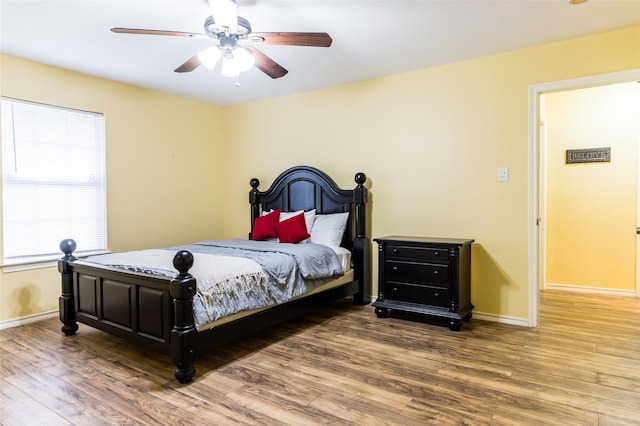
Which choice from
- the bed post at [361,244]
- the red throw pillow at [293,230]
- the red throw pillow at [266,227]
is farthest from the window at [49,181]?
the bed post at [361,244]

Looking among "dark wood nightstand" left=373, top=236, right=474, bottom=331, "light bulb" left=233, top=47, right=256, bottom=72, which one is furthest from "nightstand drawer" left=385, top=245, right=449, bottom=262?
"light bulb" left=233, top=47, right=256, bottom=72

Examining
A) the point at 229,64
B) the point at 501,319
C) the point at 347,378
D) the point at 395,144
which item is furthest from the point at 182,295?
the point at 501,319

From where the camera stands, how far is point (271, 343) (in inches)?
→ 119

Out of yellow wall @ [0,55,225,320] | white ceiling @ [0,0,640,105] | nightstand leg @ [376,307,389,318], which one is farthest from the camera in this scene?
nightstand leg @ [376,307,389,318]

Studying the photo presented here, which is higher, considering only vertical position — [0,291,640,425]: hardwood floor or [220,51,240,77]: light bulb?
[220,51,240,77]: light bulb

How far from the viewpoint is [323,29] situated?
2.89m

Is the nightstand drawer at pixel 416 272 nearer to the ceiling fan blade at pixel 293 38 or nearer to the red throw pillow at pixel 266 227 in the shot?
the red throw pillow at pixel 266 227

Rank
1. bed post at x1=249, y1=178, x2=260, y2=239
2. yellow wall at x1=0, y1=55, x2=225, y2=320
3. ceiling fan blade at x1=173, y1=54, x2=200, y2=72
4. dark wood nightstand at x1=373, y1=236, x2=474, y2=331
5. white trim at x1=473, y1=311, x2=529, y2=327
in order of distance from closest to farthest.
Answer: ceiling fan blade at x1=173, y1=54, x2=200, y2=72
dark wood nightstand at x1=373, y1=236, x2=474, y2=331
white trim at x1=473, y1=311, x2=529, y2=327
yellow wall at x1=0, y1=55, x2=225, y2=320
bed post at x1=249, y1=178, x2=260, y2=239

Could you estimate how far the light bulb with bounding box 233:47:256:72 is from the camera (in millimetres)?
2428

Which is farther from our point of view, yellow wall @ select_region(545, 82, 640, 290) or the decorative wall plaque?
the decorative wall plaque

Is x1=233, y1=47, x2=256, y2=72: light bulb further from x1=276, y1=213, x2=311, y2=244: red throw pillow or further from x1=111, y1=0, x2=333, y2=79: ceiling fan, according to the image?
x1=276, y1=213, x2=311, y2=244: red throw pillow

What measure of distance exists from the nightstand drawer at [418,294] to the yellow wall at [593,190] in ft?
7.72

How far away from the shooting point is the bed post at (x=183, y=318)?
2.28 metres

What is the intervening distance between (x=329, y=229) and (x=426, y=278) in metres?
1.15
